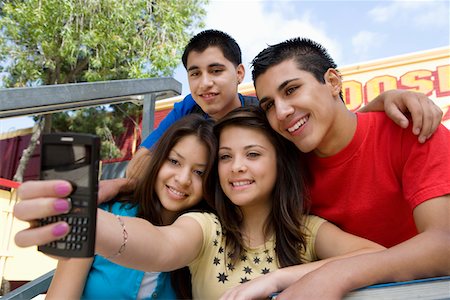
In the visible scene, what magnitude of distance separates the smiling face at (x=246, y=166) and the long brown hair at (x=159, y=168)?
59 millimetres

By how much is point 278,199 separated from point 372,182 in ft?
1.06

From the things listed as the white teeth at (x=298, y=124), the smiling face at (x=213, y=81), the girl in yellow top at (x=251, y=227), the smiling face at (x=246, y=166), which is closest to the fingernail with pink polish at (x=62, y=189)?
the girl in yellow top at (x=251, y=227)

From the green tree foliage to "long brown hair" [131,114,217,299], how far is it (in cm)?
632

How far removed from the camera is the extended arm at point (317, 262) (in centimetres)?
106

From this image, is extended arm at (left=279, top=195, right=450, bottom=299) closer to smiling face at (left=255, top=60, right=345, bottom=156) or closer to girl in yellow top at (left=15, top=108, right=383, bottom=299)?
girl in yellow top at (left=15, top=108, right=383, bottom=299)

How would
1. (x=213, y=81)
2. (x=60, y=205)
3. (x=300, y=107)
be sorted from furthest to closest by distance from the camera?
(x=213, y=81) < (x=300, y=107) < (x=60, y=205)

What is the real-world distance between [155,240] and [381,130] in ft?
2.84

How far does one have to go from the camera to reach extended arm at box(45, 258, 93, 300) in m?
1.23

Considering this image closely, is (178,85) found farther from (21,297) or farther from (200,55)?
(21,297)

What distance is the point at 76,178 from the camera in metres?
0.78

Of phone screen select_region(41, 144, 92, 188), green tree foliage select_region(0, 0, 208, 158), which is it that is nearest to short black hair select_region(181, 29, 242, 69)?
phone screen select_region(41, 144, 92, 188)

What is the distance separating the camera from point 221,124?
1589 millimetres

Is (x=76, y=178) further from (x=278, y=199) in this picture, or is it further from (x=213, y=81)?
(x=213, y=81)

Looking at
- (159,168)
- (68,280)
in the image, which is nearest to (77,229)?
(68,280)
